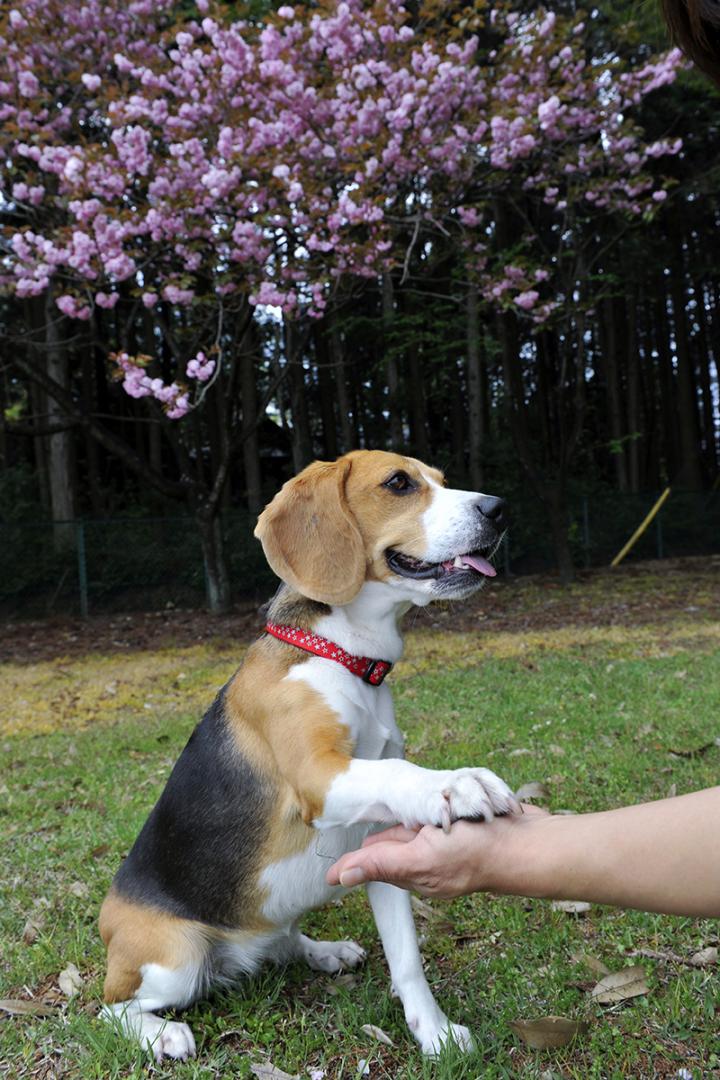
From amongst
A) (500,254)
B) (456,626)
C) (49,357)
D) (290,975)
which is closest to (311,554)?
(290,975)

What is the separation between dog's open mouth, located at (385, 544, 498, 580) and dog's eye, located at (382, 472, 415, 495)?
22 centimetres

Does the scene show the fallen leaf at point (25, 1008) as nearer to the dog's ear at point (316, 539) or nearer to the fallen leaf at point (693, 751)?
the dog's ear at point (316, 539)

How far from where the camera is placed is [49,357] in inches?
602

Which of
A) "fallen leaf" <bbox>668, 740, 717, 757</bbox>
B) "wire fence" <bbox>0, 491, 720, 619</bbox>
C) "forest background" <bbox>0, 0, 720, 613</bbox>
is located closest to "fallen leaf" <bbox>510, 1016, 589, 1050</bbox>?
"fallen leaf" <bbox>668, 740, 717, 757</bbox>

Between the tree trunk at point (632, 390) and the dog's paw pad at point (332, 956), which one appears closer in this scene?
the dog's paw pad at point (332, 956)

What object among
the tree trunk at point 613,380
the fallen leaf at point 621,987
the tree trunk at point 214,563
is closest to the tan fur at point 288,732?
the fallen leaf at point 621,987

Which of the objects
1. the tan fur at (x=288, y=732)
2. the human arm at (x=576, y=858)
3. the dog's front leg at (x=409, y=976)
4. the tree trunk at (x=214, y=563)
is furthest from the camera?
the tree trunk at (x=214, y=563)

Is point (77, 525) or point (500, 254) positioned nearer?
point (500, 254)

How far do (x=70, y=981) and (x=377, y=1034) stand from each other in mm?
1136

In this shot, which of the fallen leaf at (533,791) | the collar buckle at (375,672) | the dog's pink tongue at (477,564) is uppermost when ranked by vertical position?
the dog's pink tongue at (477,564)

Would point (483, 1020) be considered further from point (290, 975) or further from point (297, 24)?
point (297, 24)

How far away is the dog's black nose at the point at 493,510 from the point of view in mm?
2820

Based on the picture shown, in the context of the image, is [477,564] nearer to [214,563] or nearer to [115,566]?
[214,563]

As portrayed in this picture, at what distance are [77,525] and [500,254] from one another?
845 cm
